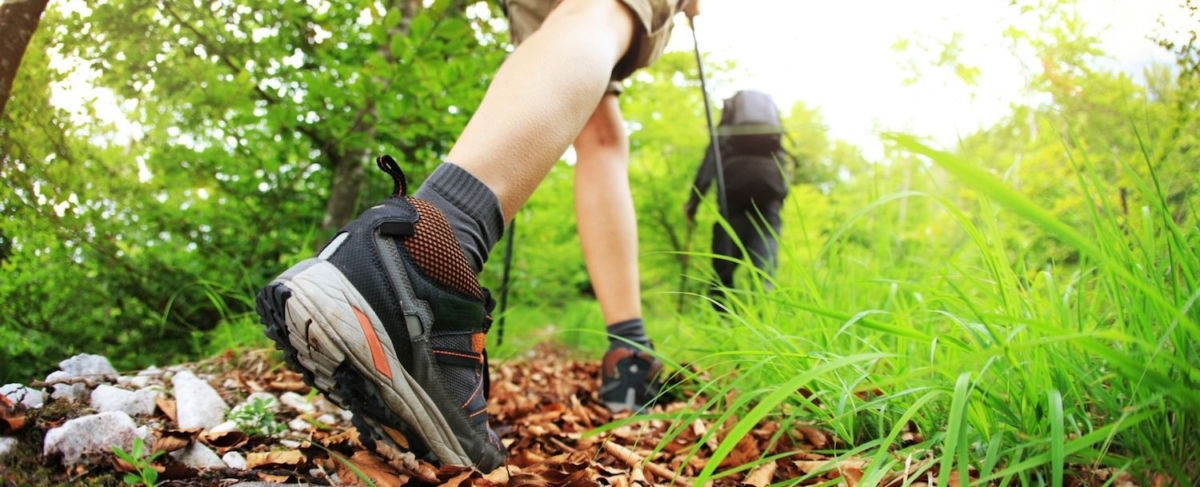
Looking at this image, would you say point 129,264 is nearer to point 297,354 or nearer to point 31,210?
point 31,210

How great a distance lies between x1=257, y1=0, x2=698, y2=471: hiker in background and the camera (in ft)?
2.80

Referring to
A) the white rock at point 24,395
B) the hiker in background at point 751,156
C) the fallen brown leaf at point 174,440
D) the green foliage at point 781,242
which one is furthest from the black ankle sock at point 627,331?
the hiker in background at point 751,156

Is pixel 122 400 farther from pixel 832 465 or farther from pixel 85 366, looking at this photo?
pixel 832 465

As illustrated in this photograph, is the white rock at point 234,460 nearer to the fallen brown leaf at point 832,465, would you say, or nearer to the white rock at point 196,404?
the white rock at point 196,404

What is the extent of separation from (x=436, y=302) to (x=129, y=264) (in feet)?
4.31

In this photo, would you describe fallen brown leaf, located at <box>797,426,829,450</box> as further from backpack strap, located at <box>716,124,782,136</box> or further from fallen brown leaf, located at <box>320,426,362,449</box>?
backpack strap, located at <box>716,124,782,136</box>

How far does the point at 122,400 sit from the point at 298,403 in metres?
0.37

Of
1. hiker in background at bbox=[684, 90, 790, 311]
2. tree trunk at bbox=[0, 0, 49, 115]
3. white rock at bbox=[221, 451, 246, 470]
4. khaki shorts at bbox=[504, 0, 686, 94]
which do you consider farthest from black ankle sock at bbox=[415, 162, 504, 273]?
hiker in background at bbox=[684, 90, 790, 311]

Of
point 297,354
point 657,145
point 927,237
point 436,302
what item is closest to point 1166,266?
point 436,302

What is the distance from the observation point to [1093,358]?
0.84 metres

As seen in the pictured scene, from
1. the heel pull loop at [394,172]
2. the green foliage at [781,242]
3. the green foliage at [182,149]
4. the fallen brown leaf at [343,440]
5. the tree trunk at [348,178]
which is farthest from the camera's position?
the tree trunk at [348,178]

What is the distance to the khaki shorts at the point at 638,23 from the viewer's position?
1.33 m

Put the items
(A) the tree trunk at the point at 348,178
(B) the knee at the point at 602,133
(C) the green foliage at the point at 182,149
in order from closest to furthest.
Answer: (C) the green foliage at the point at 182,149, (B) the knee at the point at 602,133, (A) the tree trunk at the point at 348,178

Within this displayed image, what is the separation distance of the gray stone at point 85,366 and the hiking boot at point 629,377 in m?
1.04
